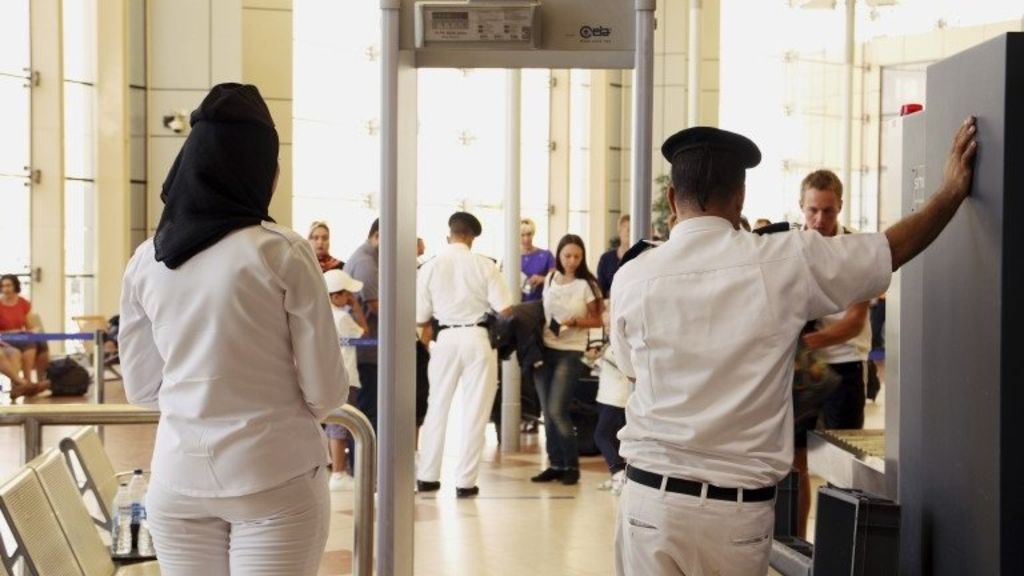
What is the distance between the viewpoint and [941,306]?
3342mm

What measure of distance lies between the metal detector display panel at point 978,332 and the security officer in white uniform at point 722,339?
12cm

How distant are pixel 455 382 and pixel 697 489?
260 inches

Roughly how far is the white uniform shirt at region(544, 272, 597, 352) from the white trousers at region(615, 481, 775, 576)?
262 inches

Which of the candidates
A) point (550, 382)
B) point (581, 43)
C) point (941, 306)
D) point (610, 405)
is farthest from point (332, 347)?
point (550, 382)

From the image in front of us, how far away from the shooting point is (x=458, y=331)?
31.8 ft

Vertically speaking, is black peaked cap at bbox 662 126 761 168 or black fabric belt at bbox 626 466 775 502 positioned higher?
black peaked cap at bbox 662 126 761 168

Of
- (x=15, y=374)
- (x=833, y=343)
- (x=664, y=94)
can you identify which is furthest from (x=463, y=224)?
(x=664, y=94)

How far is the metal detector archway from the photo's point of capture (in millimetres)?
4559

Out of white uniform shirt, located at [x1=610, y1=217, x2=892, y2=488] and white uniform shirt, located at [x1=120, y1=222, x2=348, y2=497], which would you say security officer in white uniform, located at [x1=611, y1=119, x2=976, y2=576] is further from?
white uniform shirt, located at [x1=120, y1=222, x2=348, y2=497]

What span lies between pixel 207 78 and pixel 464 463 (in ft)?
29.5

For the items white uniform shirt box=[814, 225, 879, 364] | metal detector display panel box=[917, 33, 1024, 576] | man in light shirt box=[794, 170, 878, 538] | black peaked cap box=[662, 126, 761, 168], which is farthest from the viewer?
white uniform shirt box=[814, 225, 879, 364]

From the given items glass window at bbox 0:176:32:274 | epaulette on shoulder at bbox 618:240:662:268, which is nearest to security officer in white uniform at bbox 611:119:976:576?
epaulette on shoulder at bbox 618:240:662:268

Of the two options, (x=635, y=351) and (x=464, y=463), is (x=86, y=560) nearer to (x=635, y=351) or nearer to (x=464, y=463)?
(x=635, y=351)

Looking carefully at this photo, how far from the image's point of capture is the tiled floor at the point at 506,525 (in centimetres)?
733
